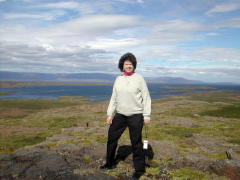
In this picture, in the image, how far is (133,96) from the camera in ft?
27.0

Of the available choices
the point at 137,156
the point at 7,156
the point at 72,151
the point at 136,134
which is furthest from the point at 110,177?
Result: the point at 7,156

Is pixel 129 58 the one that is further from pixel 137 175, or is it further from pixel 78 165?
pixel 78 165

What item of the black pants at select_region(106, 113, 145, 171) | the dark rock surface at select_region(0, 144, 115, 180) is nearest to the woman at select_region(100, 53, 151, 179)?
the black pants at select_region(106, 113, 145, 171)

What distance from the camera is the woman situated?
8.28 meters

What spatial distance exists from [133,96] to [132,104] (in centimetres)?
32

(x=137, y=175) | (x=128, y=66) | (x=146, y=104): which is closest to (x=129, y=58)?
(x=128, y=66)

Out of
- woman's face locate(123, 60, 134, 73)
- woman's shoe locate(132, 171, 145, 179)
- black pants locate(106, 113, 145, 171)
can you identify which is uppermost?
woman's face locate(123, 60, 134, 73)

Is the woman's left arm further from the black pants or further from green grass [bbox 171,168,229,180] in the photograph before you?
green grass [bbox 171,168,229,180]

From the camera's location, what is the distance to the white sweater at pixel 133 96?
824 centimetres

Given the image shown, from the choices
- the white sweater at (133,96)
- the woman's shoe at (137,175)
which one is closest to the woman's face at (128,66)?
the white sweater at (133,96)

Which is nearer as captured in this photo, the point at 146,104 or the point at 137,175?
the point at 146,104

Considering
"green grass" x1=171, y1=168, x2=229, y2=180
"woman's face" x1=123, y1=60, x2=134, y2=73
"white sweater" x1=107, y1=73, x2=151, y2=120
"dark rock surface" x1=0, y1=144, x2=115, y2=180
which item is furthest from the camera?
"green grass" x1=171, y1=168, x2=229, y2=180

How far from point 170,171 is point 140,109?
341 cm

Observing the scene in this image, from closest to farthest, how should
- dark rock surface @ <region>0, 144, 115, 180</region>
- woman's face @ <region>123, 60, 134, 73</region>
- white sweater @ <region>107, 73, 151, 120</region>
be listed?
1. dark rock surface @ <region>0, 144, 115, 180</region>
2. white sweater @ <region>107, 73, 151, 120</region>
3. woman's face @ <region>123, 60, 134, 73</region>
